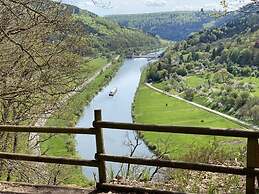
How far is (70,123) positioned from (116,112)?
6182cm

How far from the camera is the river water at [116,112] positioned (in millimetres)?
45844

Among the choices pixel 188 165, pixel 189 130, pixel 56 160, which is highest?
pixel 189 130

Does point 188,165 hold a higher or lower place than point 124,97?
higher

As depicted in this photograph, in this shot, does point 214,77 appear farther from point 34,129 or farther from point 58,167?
point 34,129

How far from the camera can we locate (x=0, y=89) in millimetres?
11734

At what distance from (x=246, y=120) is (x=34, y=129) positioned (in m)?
78.5

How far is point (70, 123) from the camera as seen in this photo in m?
18.0

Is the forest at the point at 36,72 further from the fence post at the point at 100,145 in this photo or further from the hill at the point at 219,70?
the hill at the point at 219,70

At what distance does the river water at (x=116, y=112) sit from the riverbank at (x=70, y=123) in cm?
139

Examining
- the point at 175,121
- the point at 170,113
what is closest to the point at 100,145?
the point at 175,121

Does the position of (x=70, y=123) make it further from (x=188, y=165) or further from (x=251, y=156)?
(x=251, y=156)

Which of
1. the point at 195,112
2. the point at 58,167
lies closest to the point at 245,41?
the point at 195,112

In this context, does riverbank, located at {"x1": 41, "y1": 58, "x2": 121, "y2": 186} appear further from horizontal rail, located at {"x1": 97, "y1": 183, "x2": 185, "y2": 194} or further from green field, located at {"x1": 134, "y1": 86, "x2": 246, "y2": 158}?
green field, located at {"x1": 134, "y1": 86, "x2": 246, "y2": 158}

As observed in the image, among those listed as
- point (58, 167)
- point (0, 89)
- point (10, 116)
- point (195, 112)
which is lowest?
point (195, 112)
